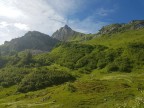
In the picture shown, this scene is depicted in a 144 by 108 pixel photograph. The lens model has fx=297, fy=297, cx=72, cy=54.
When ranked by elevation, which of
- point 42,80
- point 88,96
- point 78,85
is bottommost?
point 88,96

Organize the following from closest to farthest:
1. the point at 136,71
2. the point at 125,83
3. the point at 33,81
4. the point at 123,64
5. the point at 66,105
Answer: the point at 66,105 → the point at 125,83 → the point at 33,81 → the point at 136,71 → the point at 123,64

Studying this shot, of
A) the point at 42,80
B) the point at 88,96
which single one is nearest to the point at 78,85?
the point at 88,96

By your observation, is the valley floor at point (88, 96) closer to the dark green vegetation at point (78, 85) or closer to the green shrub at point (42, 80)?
the dark green vegetation at point (78, 85)

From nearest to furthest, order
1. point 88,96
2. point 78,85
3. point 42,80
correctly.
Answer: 1. point 88,96
2. point 78,85
3. point 42,80

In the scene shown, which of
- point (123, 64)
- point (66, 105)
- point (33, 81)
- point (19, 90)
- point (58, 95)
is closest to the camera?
point (66, 105)

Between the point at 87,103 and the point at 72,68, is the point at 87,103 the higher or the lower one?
the lower one

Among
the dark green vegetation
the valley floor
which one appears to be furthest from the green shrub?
the valley floor

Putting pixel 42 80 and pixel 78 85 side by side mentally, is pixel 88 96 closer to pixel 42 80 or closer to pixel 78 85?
pixel 78 85

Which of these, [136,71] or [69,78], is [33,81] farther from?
[136,71]

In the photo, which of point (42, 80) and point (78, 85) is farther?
point (42, 80)

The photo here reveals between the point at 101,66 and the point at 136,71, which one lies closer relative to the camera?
the point at 136,71

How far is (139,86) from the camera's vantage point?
368 feet

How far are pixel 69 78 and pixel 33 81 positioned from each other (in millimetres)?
19045

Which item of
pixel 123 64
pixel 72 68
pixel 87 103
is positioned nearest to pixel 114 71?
pixel 123 64
